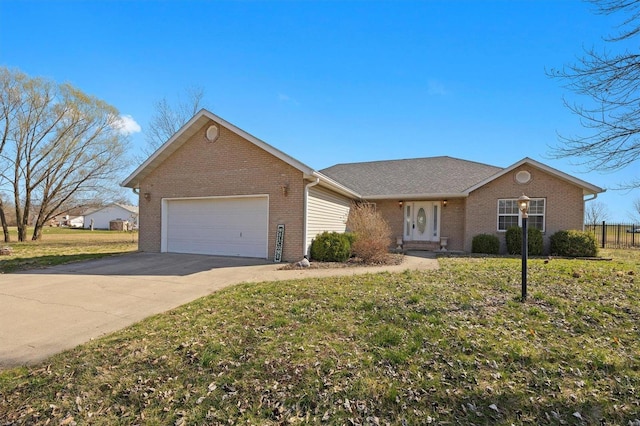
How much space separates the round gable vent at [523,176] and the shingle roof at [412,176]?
174 centimetres

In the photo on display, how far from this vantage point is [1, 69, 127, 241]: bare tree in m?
22.0

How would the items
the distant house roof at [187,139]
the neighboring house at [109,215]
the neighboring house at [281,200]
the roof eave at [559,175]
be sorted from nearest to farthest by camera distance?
1. the distant house roof at [187,139]
2. the neighboring house at [281,200]
3. the roof eave at [559,175]
4. the neighboring house at [109,215]

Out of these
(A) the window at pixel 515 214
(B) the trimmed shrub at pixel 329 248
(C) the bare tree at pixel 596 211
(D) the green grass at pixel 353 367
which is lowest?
(D) the green grass at pixel 353 367

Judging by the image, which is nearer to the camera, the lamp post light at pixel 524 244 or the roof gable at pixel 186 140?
the lamp post light at pixel 524 244

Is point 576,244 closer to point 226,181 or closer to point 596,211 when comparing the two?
point 226,181

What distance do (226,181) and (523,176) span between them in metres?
12.5

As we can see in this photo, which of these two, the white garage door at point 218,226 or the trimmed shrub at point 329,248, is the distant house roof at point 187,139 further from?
the trimmed shrub at point 329,248

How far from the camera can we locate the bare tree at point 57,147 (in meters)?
22.0

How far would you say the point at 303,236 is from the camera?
417 inches

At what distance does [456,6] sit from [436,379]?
29.1 ft

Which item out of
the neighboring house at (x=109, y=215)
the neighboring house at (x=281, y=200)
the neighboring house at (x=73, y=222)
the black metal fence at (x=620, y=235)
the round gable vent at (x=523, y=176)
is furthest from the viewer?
the neighboring house at (x=73, y=222)

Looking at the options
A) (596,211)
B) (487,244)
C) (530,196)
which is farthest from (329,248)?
(596,211)

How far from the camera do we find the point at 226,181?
38.7 ft

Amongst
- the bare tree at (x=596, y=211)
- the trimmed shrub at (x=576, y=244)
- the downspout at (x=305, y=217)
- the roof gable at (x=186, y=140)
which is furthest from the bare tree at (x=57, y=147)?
the bare tree at (x=596, y=211)
